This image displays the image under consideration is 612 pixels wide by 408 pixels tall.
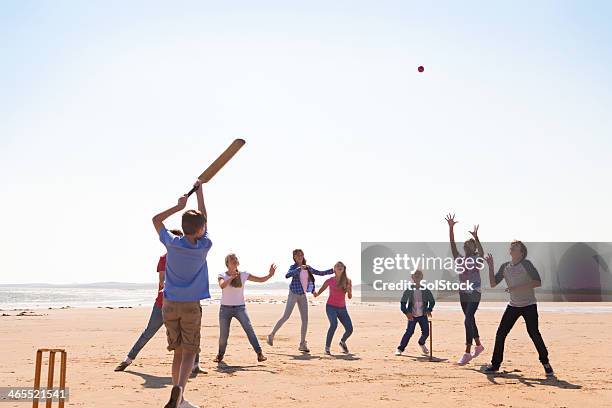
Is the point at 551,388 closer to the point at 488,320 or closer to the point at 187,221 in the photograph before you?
the point at 187,221

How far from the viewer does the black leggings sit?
30.1ft

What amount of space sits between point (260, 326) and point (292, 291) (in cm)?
722

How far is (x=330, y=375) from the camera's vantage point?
9.09 metres

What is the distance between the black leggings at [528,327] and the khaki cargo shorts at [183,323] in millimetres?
5243

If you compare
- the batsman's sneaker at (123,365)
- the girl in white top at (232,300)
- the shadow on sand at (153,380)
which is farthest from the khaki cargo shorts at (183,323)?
the girl in white top at (232,300)

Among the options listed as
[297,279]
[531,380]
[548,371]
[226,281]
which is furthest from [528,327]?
[297,279]

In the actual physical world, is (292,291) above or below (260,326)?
above

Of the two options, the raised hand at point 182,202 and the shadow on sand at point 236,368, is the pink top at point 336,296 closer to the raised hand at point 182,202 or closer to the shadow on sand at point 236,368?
the shadow on sand at point 236,368

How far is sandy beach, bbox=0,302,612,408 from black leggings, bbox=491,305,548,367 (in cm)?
33

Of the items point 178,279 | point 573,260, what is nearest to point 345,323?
point 178,279

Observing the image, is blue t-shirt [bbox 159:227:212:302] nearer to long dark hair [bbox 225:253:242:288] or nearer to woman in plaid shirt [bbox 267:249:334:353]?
long dark hair [bbox 225:253:242:288]

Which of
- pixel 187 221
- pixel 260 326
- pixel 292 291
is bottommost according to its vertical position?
pixel 260 326

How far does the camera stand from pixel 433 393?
7.65 metres

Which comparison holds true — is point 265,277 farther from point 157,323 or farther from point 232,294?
point 157,323
